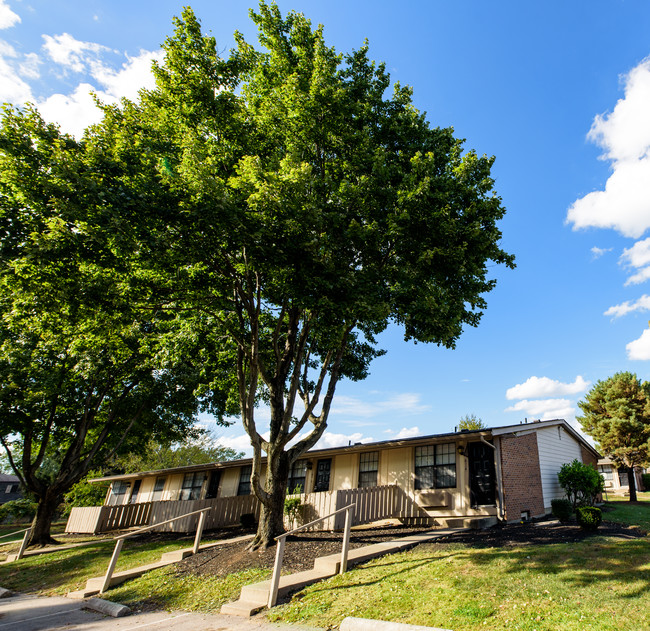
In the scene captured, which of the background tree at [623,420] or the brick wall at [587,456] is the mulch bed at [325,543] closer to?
the brick wall at [587,456]

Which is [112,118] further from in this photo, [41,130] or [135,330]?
[135,330]

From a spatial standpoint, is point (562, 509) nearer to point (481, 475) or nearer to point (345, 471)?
point (481, 475)

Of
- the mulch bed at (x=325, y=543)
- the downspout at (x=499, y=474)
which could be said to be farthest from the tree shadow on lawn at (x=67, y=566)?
the downspout at (x=499, y=474)

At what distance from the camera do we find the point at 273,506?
11125 millimetres

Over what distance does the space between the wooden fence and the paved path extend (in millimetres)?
6423

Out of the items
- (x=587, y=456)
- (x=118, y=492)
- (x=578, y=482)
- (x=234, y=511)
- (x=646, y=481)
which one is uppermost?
(x=587, y=456)

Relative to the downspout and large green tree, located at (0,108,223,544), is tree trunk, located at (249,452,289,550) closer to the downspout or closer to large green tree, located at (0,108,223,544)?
large green tree, located at (0,108,223,544)

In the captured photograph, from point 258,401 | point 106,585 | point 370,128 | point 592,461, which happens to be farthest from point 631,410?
point 106,585

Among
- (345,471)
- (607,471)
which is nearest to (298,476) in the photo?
(345,471)

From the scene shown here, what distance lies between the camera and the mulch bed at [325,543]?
31.6ft

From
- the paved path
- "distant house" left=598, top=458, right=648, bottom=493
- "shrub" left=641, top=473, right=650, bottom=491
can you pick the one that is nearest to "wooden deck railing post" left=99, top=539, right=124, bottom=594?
the paved path

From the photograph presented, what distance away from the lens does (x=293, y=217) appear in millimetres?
9867

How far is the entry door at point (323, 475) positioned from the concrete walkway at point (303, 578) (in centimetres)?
875

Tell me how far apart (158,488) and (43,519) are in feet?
31.3
